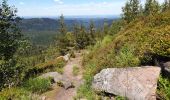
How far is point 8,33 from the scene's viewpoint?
78.8 ft

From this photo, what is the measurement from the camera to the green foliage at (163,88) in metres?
10.4

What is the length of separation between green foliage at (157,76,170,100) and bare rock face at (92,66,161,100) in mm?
217

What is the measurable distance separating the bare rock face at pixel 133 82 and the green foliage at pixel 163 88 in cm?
22

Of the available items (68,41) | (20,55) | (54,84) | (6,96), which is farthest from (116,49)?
(68,41)

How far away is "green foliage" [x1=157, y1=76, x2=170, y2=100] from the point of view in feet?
34.0

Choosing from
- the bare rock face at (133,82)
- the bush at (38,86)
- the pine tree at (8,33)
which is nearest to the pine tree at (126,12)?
the pine tree at (8,33)

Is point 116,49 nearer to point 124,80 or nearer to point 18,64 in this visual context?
point 124,80

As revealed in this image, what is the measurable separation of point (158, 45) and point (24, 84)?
1117cm

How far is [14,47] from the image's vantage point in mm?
24375

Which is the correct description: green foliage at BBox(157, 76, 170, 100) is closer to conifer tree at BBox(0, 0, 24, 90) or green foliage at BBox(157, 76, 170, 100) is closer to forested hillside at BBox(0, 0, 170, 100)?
forested hillside at BBox(0, 0, 170, 100)

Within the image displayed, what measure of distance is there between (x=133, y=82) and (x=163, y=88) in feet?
4.35

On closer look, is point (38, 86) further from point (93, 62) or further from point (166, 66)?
point (166, 66)

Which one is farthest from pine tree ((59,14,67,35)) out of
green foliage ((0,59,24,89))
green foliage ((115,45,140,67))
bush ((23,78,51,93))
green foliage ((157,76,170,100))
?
green foliage ((157,76,170,100))

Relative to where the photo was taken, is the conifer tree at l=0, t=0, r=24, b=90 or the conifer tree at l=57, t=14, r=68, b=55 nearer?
the conifer tree at l=0, t=0, r=24, b=90
